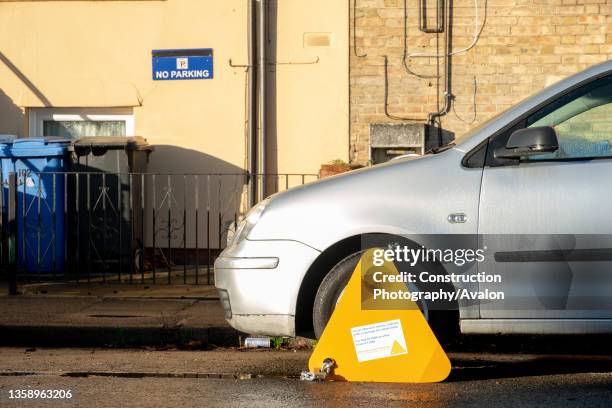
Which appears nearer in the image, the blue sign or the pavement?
the pavement

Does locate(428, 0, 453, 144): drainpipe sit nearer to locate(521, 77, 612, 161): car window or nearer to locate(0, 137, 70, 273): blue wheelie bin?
locate(0, 137, 70, 273): blue wheelie bin

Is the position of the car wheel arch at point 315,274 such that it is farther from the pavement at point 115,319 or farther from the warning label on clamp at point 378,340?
the pavement at point 115,319

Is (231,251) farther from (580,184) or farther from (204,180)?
(204,180)

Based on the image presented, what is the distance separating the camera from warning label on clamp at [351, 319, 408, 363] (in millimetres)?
5625

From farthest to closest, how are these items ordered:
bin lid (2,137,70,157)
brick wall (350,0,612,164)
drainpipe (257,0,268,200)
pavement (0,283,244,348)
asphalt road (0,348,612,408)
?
drainpipe (257,0,268,200), brick wall (350,0,612,164), bin lid (2,137,70,157), pavement (0,283,244,348), asphalt road (0,348,612,408)

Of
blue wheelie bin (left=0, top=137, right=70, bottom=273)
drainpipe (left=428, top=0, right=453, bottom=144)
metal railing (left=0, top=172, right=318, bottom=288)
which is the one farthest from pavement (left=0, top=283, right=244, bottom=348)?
drainpipe (left=428, top=0, right=453, bottom=144)

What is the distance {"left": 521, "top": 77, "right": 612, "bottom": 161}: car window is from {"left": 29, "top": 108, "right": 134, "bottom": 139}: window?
7.98 metres

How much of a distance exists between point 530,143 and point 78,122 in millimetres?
8542

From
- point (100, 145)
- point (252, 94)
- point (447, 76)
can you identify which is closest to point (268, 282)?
point (100, 145)

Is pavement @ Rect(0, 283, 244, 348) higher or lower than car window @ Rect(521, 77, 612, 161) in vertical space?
lower

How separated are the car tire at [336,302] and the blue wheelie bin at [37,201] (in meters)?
5.98

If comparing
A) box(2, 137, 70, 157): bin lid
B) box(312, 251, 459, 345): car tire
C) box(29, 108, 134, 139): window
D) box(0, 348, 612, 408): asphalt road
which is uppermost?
box(29, 108, 134, 139): window

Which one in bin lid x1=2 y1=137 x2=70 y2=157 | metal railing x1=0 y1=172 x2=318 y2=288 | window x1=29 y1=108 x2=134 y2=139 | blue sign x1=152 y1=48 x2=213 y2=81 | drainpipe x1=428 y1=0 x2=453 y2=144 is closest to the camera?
metal railing x1=0 y1=172 x2=318 y2=288

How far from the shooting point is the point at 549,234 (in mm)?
5590
